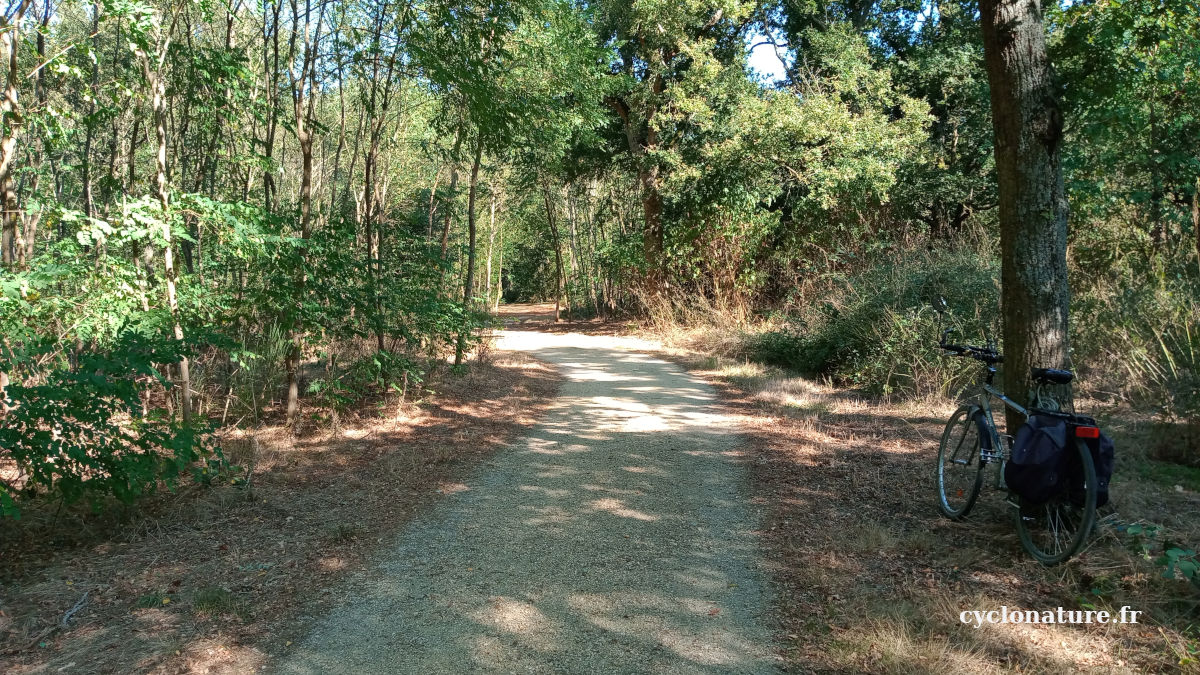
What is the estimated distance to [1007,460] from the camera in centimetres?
424

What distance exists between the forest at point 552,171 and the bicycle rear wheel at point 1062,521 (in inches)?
40.0

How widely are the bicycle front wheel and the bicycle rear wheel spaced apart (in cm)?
47

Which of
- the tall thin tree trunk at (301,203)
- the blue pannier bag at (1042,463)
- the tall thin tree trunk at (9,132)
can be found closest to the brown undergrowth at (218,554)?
the tall thin tree trunk at (301,203)

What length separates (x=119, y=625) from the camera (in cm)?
362

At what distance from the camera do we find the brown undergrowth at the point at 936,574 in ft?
10.2

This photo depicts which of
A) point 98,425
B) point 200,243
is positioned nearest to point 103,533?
point 98,425

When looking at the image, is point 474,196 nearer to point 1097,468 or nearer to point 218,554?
point 218,554

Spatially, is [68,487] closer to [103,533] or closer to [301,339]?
[103,533]

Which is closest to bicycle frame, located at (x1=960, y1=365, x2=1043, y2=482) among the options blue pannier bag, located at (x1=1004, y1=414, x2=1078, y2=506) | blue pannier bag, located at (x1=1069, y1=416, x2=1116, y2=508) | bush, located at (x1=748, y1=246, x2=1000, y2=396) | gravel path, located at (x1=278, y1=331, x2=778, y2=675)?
blue pannier bag, located at (x1=1004, y1=414, x2=1078, y2=506)

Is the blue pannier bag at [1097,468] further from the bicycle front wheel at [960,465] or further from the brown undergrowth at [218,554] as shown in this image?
the brown undergrowth at [218,554]

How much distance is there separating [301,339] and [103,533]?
3.36 m

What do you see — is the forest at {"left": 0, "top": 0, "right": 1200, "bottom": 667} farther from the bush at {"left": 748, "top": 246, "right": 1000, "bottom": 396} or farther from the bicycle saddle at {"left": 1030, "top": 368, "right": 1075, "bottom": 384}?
the bicycle saddle at {"left": 1030, "top": 368, "right": 1075, "bottom": 384}

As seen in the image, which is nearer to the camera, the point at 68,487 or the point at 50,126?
the point at 68,487

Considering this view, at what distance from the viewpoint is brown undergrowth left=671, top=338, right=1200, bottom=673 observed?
123 inches
